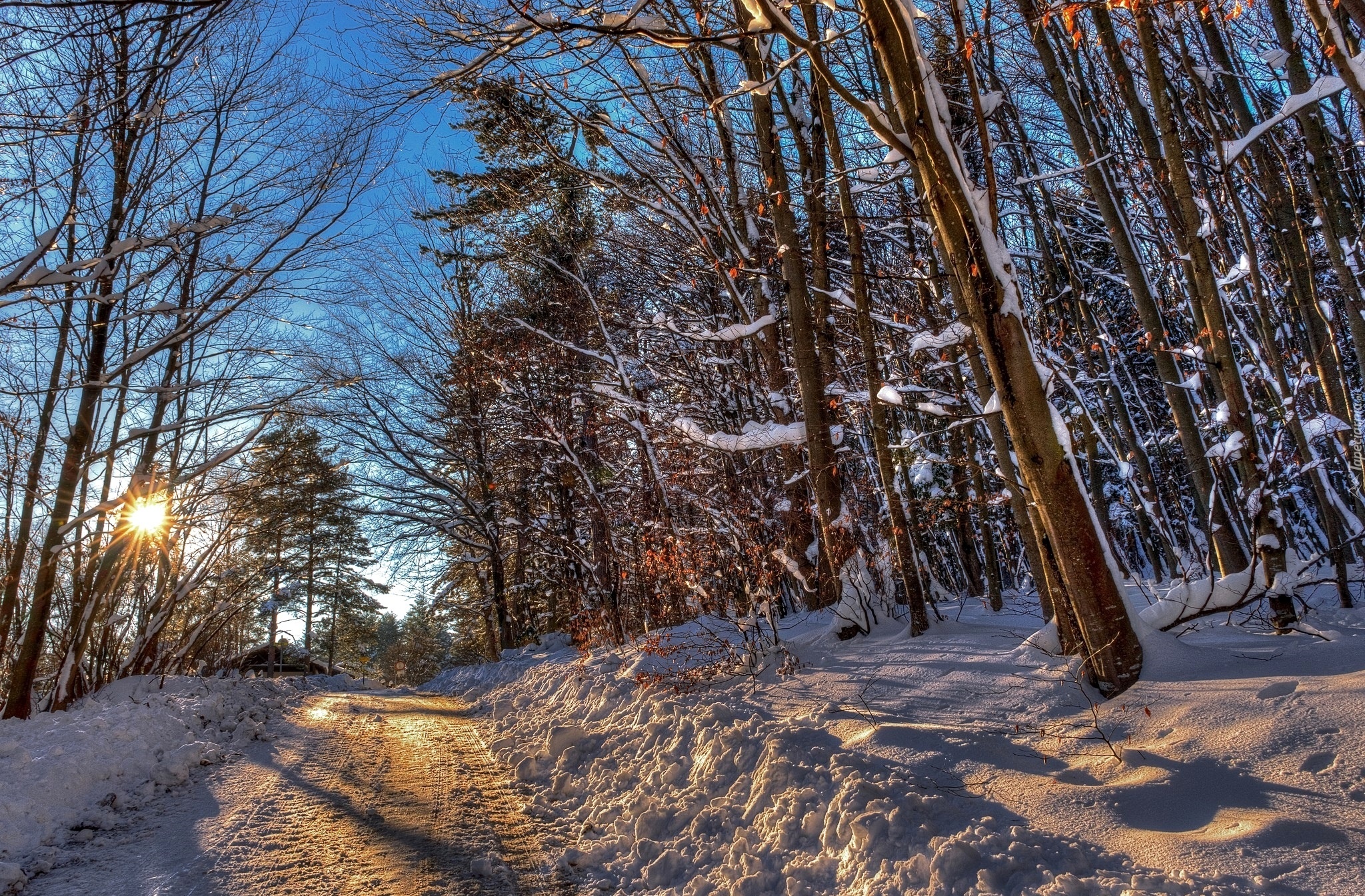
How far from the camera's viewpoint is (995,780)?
135 inches

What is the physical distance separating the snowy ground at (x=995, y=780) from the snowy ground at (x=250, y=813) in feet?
1.76

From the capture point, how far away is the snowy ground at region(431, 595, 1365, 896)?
252cm

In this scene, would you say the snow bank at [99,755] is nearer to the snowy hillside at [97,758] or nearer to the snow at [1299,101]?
the snowy hillside at [97,758]

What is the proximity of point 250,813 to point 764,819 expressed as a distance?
3.60 m

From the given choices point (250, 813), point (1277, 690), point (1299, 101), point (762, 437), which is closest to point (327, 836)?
point (250, 813)

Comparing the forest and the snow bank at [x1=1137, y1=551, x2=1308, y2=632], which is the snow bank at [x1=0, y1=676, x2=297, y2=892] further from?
the snow bank at [x1=1137, y1=551, x2=1308, y2=632]

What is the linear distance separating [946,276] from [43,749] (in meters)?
7.82

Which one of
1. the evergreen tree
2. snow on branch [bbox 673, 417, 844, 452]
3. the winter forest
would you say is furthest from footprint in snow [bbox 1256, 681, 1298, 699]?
the evergreen tree

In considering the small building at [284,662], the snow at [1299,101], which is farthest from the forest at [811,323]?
the small building at [284,662]

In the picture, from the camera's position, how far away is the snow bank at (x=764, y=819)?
2.67m

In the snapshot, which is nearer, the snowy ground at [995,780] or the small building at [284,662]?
the snowy ground at [995,780]

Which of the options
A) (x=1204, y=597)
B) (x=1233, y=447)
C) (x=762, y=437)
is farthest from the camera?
(x=762, y=437)

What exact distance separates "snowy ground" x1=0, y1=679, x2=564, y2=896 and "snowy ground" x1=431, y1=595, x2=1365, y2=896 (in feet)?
1.76

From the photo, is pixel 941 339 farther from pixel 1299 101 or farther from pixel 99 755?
pixel 99 755
